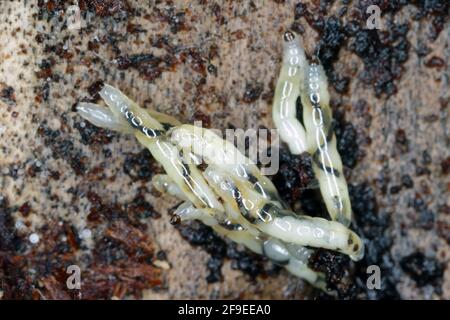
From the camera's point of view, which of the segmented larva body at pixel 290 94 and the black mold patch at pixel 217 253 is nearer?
the segmented larva body at pixel 290 94

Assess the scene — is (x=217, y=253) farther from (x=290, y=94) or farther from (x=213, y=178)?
(x=290, y=94)

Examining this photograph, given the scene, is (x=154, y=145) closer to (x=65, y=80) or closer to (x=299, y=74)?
(x=65, y=80)

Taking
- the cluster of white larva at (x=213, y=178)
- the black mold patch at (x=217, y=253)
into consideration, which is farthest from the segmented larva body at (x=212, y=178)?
the black mold patch at (x=217, y=253)

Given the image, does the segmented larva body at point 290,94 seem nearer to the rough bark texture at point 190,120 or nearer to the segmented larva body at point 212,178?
the rough bark texture at point 190,120

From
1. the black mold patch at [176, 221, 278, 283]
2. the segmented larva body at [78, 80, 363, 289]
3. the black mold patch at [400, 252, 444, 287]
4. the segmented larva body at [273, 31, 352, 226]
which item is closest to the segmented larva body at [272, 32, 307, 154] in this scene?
the segmented larva body at [273, 31, 352, 226]

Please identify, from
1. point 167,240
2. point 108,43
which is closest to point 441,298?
point 167,240

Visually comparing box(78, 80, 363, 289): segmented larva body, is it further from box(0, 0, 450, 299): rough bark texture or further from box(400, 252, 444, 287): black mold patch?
box(400, 252, 444, 287): black mold patch

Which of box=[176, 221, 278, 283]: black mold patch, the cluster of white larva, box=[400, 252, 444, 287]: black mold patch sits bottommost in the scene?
box=[400, 252, 444, 287]: black mold patch
